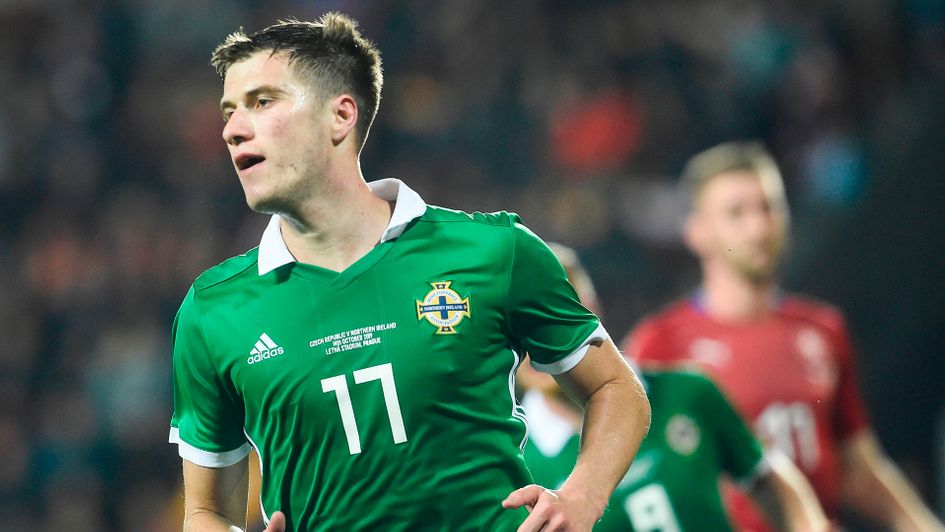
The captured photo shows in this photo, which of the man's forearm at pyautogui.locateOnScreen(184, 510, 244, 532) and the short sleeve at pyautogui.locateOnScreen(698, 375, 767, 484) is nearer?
the man's forearm at pyautogui.locateOnScreen(184, 510, 244, 532)

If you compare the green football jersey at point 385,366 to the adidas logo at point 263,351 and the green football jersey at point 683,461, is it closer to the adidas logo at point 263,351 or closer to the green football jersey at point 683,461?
the adidas logo at point 263,351

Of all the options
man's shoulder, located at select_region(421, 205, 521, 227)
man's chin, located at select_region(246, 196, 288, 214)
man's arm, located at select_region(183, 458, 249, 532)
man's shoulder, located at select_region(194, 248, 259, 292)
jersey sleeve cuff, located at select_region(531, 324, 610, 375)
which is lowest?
man's arm, located at select_region(183, 458, 249, 532)

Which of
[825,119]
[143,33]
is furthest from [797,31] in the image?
[143,33]

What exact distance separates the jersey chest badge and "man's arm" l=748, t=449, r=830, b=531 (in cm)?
208

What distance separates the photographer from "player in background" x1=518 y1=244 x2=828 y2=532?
458cm

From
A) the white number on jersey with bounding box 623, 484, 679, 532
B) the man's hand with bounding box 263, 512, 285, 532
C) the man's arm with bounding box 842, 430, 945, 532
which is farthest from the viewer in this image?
the man's arm with bounding box 842, 430, 945, 532

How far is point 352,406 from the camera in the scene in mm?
2902

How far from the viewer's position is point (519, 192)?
11.6 metres

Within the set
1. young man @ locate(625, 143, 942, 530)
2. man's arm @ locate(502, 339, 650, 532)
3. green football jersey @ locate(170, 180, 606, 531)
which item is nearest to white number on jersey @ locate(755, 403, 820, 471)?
young man @ locate(625, 143, 942, 530)

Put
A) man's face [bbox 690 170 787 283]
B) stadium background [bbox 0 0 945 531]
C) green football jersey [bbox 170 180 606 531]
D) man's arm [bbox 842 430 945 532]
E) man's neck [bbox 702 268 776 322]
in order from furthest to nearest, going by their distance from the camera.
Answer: stadium background [bbox 0 0 945 531]
man's neck [bbox 702 268 776 322]
man's face [bbox 690 170 787 283]
man's arm [bbox 842 430 945 532]
green football jersey [bbox 170 180 606 531]

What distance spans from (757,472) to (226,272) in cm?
227

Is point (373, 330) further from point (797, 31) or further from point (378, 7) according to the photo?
point (378, 7)

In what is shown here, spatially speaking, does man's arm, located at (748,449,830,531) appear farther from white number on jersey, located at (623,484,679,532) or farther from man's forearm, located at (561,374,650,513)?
man's forearm, located at (561,374,650,513)

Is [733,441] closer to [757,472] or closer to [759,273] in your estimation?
[757,472]
